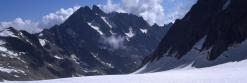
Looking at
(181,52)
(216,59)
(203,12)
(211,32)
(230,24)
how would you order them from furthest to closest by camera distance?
(203,12), (181,52), (211,32), (230,24), (216,59)

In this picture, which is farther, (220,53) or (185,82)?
(220,53)

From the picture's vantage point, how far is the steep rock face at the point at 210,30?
435 ft

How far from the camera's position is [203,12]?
184 m

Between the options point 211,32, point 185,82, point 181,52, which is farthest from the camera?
point 181,52

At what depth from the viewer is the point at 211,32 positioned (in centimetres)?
15212

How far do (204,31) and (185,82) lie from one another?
133m

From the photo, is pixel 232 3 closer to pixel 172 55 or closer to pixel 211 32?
pixel 211 32

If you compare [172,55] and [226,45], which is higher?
[172,55]

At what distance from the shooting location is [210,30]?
155 m

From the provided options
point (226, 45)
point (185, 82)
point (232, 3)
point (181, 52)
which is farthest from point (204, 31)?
point (185, 82)

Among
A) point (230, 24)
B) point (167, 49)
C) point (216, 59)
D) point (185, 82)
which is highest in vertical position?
point (167, 49)

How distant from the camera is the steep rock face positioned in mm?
132625

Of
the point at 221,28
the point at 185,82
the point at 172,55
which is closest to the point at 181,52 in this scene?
the point at 172,55

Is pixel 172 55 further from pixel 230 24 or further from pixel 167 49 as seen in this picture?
pixel 230 24
